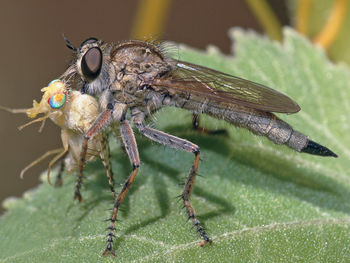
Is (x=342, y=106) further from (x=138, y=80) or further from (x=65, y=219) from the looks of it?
(x=65, y=219)

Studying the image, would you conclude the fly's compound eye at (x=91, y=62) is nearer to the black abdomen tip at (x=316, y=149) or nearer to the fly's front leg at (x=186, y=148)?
the fly's front leg at (x=186, y=148)

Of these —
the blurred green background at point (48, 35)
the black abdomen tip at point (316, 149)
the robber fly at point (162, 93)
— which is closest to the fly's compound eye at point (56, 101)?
the robber fly at point (162, 93)

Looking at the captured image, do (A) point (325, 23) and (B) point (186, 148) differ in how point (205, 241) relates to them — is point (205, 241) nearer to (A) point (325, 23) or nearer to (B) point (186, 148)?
(B) point (186, 148)

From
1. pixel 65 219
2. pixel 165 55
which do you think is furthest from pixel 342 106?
pixel 65 219

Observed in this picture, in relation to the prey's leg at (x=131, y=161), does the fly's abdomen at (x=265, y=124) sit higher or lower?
higher

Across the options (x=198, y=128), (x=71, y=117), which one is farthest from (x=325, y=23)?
(x=71, y=117)

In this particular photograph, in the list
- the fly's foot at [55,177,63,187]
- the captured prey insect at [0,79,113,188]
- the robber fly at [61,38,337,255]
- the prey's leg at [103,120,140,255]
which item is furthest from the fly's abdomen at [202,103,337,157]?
the fly's foot at [55,177,63,187]
